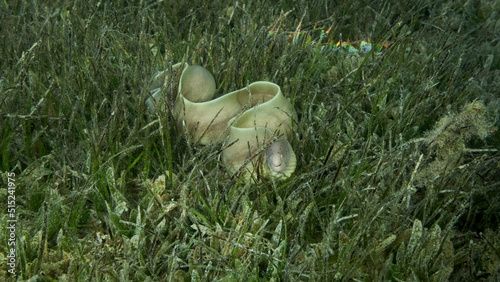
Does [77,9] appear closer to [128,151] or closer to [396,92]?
[128,151]

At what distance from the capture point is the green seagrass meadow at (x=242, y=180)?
185 cm

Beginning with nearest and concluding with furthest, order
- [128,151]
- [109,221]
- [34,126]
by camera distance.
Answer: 1. [109,221]
2. [128,151]
3. [34,126]

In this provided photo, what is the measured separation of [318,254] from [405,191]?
0.41 metres

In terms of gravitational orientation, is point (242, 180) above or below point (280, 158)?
below

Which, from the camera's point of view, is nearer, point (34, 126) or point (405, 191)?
point (405, 191)

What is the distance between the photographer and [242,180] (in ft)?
6.94

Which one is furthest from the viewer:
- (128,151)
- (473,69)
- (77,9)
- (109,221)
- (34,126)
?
(77,9)

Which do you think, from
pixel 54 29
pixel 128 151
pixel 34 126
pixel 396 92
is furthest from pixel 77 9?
pixel 396 92

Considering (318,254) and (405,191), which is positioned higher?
(405,191)

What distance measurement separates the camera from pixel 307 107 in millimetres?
2658

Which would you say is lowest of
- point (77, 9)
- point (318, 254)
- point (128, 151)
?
point (318, 254)

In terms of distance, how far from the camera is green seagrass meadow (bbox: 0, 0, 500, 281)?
1852 millimetres

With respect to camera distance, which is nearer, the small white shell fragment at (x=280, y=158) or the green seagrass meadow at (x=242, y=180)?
the green seagrass meadow at (x=242, y=180)

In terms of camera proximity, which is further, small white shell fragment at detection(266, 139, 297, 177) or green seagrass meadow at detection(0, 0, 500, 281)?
small white shell fragment at detection(266, 139, 297, 177)
